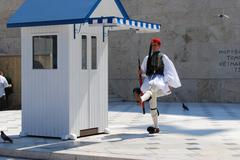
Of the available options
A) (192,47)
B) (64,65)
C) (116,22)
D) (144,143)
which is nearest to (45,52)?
(64,65)

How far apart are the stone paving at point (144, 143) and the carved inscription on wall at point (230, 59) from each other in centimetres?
601

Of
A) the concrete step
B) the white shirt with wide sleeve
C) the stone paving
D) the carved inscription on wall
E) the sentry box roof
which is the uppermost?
the sentry box roof

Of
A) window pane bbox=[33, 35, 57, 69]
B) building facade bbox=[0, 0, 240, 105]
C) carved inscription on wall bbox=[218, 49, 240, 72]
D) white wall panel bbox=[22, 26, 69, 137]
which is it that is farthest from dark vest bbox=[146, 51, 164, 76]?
carved inscription on wall bbox=[218, 49, 240, 72]

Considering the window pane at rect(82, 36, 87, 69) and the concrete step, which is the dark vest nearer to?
the window pane at rect(82, 36, 87, 69)

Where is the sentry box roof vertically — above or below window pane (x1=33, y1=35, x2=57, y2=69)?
above

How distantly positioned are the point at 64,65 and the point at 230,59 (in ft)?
36.1

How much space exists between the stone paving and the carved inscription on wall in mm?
6013

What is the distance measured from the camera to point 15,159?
841 centimetres

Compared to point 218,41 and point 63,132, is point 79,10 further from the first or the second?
point 218,41

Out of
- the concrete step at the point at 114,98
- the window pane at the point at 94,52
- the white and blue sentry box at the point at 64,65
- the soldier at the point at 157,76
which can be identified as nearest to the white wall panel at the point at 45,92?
the white and blue sentry box at the point at 64,65

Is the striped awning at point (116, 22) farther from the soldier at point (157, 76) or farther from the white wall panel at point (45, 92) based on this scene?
the white wall panel at point (45, 92)

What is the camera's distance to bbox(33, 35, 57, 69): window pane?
9.60 meters

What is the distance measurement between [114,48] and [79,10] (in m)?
12.4

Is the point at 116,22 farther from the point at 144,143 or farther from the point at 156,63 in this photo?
the point at 144,143
